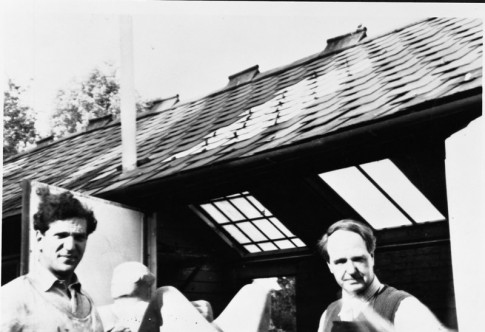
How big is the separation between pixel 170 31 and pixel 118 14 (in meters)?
0.36

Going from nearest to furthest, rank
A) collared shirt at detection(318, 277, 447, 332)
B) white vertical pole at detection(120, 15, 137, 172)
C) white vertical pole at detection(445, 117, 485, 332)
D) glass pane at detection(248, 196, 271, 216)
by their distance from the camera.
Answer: white vertical pole at detection(445, 117, 485, 332)
collared shirt at detection(318, 277, 447, 332)
white vertical pole at detection(120, 15, 137, 172)
glass pane at detection(248, 196, 271, 216)

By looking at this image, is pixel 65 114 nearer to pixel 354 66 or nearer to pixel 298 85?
pixel 298 85

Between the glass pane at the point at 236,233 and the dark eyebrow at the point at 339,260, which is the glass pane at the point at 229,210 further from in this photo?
the dark eyebrow at the point at 339,260

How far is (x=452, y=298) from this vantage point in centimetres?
512

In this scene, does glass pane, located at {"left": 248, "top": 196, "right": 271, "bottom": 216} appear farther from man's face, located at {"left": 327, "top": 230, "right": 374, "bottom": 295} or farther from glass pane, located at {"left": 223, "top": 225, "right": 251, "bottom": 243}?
man's face, located at {"left": 327, "top": 230, "right": 374, "bottom": 295}

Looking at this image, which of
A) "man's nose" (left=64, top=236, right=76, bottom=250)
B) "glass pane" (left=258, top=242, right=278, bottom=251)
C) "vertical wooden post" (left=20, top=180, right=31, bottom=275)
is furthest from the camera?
"glass pane" (left=258, top=242, right=278, bottom=251)

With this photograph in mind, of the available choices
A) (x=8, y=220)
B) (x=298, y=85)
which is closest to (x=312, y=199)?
(x=298, y=85)

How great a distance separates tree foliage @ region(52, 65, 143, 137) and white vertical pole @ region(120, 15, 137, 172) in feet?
0.47

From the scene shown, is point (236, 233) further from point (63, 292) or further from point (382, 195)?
point (63, 292)

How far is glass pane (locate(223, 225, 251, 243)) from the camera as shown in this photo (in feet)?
22.5

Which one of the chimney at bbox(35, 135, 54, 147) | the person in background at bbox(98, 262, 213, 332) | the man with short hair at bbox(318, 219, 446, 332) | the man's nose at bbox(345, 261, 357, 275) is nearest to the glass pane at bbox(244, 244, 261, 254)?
the chimney at bbox(35, 135, 54, 147)

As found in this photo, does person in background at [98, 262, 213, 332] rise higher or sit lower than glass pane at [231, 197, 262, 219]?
lower

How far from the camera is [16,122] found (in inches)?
184

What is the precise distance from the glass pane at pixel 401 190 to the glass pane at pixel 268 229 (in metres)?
1.55
